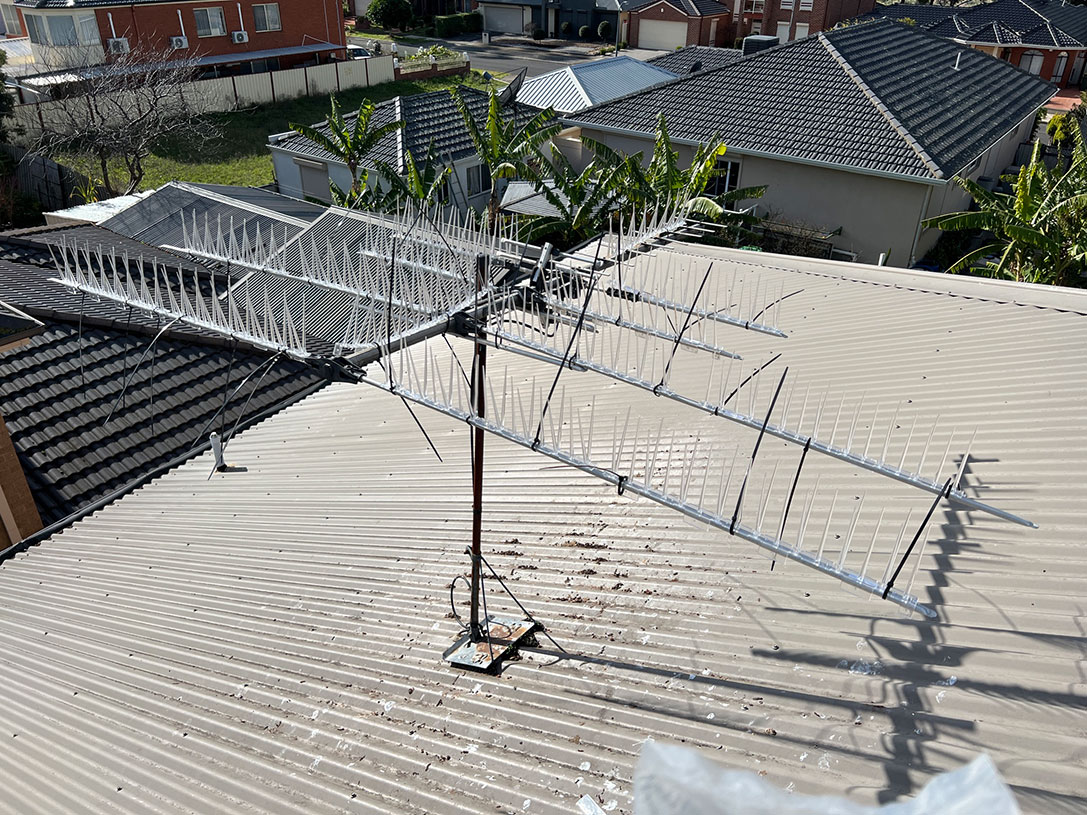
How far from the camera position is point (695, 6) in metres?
51.3

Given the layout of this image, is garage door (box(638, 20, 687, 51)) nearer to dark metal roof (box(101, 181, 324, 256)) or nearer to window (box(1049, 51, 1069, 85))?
window (box(1049, 51, 1069, 85))

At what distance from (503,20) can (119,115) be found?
1514 inches

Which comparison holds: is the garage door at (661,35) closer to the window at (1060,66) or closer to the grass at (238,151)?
the window at (1060,66)

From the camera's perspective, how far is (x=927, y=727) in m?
3.89

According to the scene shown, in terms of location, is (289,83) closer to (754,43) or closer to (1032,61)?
(754,43)

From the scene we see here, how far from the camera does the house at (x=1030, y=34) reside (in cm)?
4316

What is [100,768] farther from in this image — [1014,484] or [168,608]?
[1014,484]

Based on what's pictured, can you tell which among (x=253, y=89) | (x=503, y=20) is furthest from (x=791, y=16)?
(x=253, y=89)

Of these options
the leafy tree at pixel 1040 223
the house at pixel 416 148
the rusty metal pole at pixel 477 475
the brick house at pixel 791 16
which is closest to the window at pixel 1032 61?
the brick house at pixel 791 16

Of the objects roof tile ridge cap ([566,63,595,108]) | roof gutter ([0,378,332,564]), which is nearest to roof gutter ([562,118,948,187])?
roof tile ridge cap ([566,63,595,108])

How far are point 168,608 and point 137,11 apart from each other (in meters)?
35.7

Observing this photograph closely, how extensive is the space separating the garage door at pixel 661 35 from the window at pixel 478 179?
1307 inches

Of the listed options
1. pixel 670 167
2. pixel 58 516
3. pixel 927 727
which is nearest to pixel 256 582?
pixel 58 516

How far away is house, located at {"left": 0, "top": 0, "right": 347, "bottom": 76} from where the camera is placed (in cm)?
3309
